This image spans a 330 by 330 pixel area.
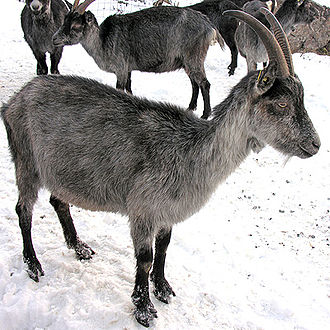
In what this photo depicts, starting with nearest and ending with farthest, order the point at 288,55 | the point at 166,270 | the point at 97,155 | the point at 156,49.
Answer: the point at 288,55 → the point at 97,155 → the point at 166,270 → the point at 156,49

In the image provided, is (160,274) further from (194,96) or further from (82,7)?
(82,7)

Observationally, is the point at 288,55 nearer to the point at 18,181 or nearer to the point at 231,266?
the point at 231,266

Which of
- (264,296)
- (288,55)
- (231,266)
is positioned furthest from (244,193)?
(288,55)

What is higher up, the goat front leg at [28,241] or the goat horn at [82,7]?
the goat horn at [82,7]

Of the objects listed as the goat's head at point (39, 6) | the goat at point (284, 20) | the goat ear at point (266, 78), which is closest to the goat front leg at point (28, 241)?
the goat ear at point (266, 78)

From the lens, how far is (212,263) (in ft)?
13.8

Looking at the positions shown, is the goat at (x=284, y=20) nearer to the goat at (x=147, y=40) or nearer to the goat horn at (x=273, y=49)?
the goat at (x=147, y=40)

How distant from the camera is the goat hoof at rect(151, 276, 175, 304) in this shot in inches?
144

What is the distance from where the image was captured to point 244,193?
5645mm

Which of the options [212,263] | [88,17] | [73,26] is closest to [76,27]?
[73,26]

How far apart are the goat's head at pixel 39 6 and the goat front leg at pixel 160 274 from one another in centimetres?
612

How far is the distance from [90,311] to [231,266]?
1619mm

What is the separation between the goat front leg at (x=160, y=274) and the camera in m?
3.62

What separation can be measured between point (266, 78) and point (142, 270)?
1.88 meters
